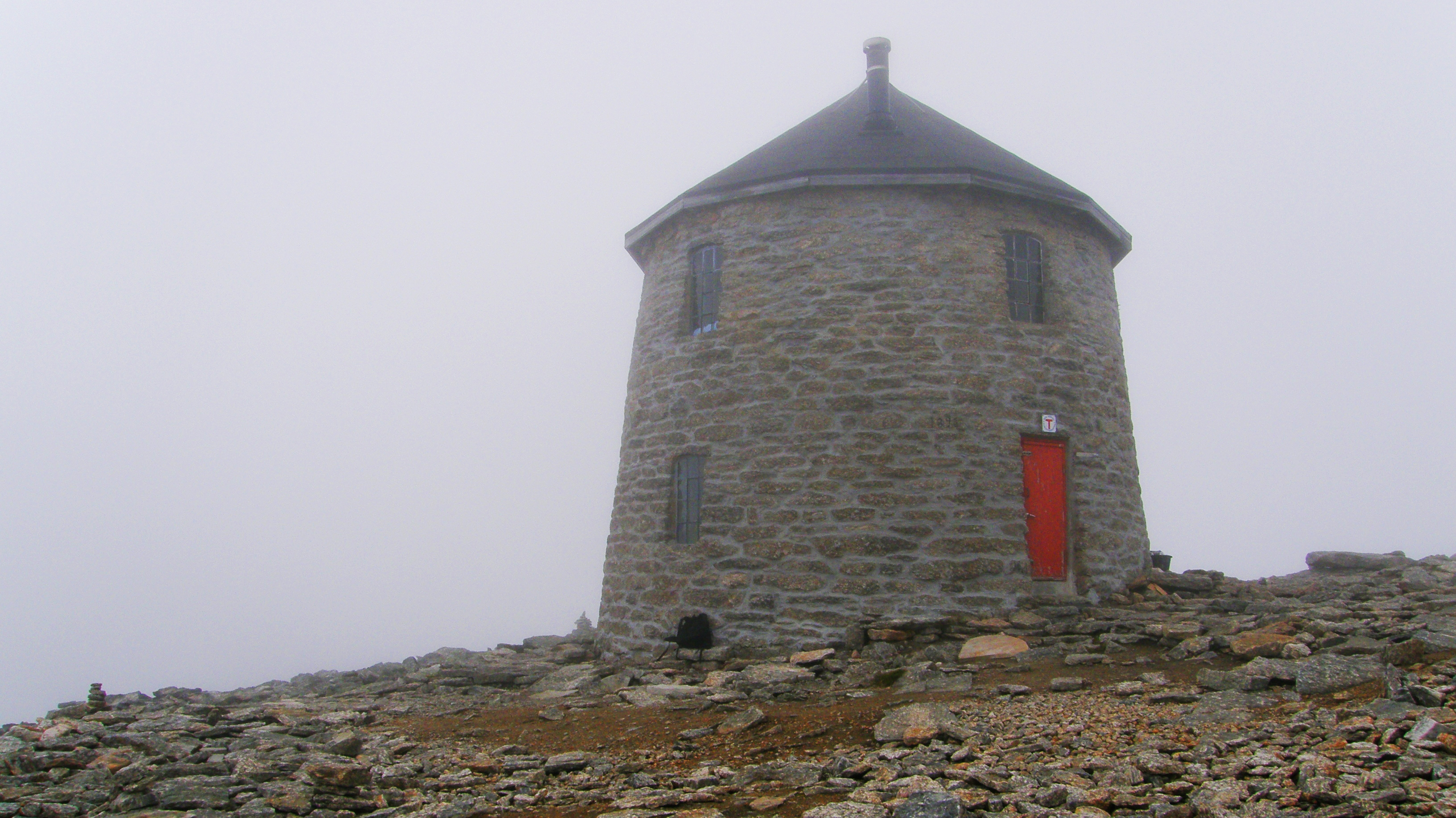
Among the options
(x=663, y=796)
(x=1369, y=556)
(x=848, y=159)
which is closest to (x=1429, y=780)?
(x=663, y=796)

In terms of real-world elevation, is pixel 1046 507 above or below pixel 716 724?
above

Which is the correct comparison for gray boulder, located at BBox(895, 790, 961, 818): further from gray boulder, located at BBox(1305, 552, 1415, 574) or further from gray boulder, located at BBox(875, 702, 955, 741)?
gray boulder, located at BBox(1305, 552, 1415, 574)

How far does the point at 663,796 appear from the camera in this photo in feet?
21.5

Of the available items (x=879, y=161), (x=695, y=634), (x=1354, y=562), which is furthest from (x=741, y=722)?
(x=1354, y=562)

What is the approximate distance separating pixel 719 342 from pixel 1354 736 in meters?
8.23

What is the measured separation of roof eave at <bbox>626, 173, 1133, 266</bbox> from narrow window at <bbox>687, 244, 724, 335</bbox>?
66cm

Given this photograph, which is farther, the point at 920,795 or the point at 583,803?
the point at 583,803

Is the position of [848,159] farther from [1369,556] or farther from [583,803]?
[1369,556]

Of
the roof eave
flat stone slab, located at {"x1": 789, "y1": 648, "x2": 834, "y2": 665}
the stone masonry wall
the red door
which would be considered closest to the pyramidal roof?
the roof eave

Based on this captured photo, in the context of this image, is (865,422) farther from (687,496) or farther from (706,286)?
(706,286)

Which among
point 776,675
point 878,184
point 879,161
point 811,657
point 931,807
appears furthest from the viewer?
point 879,161

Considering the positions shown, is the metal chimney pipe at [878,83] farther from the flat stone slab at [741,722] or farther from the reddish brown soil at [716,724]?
the flat stone slab at [741,722]

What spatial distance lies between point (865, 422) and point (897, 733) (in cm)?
491

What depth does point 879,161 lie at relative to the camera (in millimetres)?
12711
